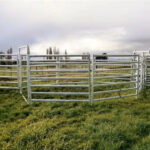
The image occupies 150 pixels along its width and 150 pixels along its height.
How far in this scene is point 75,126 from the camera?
360 centimetres

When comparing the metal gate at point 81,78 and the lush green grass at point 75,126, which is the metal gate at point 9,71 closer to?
the metal gate at point 81,78

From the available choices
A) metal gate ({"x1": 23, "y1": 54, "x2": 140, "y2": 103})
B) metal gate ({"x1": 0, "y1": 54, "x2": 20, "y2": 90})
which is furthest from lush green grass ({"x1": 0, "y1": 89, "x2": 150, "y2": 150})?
metal gate ({"x1": 0, "y1": 54, "x2": 20, "y2": 90})

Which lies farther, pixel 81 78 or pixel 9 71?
pixel 9 71

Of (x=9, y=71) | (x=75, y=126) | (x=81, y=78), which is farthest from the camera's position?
(x=9, y=71)

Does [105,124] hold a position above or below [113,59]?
below

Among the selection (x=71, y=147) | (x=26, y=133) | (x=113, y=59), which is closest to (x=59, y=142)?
(x=71, y=147)

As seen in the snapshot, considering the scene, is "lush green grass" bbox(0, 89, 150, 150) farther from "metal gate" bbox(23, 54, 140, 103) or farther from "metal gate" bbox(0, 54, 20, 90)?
"metal gate" bbox(0, 54, 20, 90)

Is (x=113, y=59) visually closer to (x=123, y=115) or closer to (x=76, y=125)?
(x=123, y=115)

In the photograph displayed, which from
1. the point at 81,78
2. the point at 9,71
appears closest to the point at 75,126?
the point at 81,78

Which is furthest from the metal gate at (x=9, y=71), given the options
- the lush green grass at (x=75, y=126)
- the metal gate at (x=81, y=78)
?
the lush green grass at (x=75, y=126)

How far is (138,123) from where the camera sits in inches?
143

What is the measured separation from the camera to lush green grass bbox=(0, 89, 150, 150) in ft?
9.59

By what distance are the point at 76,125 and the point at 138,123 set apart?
1.30 meters

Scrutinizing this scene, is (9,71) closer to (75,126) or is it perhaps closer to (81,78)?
(81,78)
